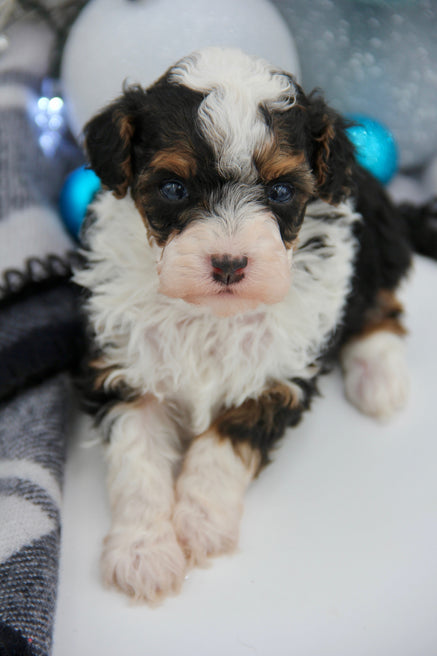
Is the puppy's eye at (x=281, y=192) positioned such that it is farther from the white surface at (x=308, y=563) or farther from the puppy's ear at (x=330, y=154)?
the white surface at (x=308, y=563)

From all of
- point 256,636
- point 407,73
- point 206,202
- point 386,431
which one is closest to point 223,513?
point 256,636

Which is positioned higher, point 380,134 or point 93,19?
point 93,19

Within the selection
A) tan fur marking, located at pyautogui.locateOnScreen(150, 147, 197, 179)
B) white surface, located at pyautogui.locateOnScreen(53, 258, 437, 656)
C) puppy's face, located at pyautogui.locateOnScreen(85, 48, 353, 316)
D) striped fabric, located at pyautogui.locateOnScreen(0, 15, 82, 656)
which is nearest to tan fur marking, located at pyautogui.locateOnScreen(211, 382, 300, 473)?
white surface, located at pyautogui.locateOnScreen(53, 258, 437, 656)

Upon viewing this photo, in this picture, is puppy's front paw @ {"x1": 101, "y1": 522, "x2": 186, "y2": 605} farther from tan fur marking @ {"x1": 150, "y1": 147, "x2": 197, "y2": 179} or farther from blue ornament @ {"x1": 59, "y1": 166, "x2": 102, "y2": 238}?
blue ornament @ {"x1": 59, "y1": 166, "x2": 102, "y2": 238}

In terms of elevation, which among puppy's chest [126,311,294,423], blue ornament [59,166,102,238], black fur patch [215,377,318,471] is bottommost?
black fur patch [215,377,318,471]

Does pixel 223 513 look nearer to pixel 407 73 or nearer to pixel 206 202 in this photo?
pixel 206 202

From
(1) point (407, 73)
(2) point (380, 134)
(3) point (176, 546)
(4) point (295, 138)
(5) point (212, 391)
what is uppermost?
(4) point (295, 138)

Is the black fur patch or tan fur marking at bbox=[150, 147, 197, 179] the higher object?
tan fur marking at bbox=[150, 147, 197, 179]

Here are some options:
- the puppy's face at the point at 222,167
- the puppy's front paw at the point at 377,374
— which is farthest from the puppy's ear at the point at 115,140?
the puppy's front paw at the point at 377,374
